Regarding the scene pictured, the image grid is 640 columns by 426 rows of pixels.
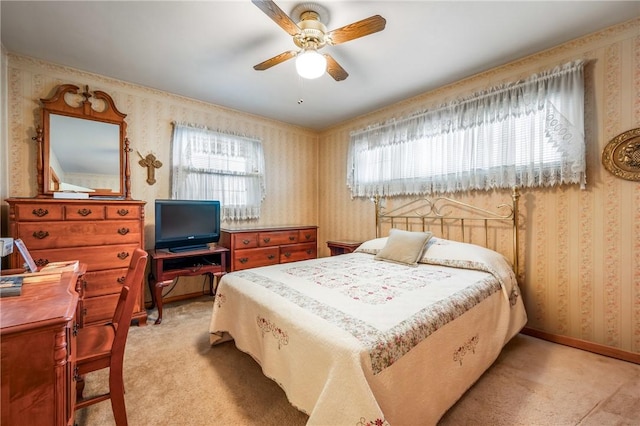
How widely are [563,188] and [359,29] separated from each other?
2283mm

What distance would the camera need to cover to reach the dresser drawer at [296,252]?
3852 millimetres

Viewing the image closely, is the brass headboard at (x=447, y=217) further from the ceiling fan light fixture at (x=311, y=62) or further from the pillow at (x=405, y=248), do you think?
the ceiling fan light fixture at (x=311, y=62)

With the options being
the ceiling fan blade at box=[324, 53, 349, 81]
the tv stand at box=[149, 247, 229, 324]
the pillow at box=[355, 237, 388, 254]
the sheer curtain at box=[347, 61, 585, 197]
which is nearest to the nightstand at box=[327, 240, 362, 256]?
the pillow at box=[355, 237, 388, 254]

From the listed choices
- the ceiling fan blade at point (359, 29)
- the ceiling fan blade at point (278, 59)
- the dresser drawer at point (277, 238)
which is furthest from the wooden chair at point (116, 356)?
the dresser drawer at point (277, 238)

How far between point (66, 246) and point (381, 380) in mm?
2851

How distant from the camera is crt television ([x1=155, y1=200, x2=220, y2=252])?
301 cm

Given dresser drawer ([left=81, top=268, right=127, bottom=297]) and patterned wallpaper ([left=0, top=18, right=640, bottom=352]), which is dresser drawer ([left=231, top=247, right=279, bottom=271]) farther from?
dresser drawer ([left=81, top=268, right=127, bottom=297])

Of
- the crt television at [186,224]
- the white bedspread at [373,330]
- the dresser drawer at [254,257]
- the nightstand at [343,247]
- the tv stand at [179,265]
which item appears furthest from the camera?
the nightstand at [343,247]

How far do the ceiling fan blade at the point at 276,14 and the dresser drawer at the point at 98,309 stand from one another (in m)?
2.81

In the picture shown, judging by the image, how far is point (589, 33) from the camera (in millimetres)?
2238

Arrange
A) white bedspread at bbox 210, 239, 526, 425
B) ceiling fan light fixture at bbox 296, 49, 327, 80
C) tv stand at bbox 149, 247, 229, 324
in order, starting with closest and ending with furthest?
white bedspread at bbox 210, 239, 526, 425
ceiling fan light fixture at bbox 296, 49, 327, 80
tv stand at bbox 149, 247, 229, 324

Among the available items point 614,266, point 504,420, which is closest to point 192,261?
point 504,420

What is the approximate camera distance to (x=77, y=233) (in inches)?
94.5

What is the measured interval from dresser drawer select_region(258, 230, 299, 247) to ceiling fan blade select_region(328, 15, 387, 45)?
2496 millimetres
